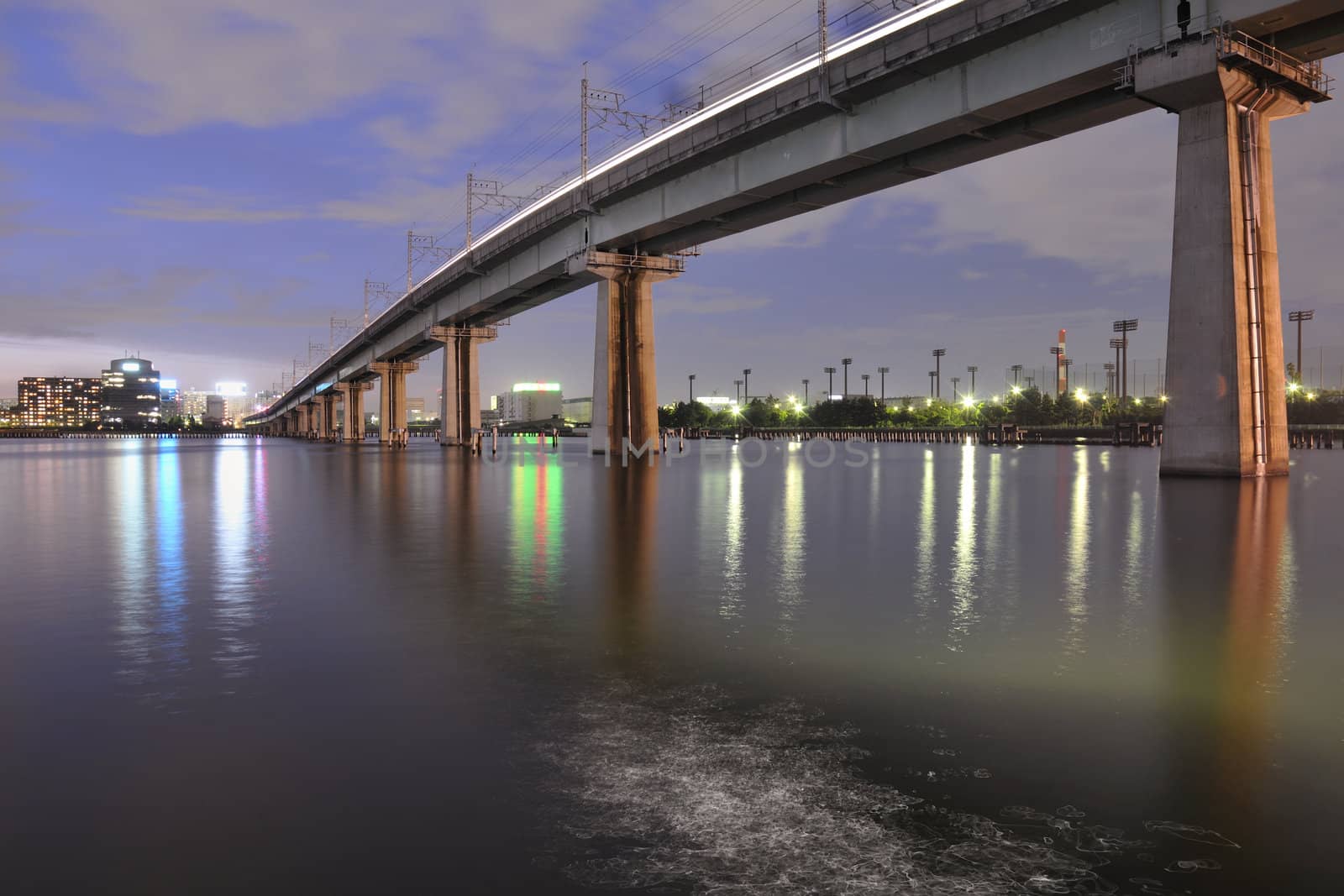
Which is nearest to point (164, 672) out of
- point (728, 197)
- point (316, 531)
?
point (316, 531)

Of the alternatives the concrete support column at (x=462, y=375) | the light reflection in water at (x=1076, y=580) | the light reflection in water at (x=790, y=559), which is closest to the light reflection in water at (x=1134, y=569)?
the light reflection in water at (x=1076, y=580)

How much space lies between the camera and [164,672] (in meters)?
6.86

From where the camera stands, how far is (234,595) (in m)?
10.2

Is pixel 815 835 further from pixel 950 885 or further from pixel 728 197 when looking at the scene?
pixel 728 197

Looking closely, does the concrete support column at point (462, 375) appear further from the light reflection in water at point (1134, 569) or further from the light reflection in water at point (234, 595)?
the light reflection in water at point (1134, 569)

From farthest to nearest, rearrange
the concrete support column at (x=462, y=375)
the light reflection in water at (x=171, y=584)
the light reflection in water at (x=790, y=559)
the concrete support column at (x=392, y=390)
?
the concrete support column at (x=392, y=390)
the concrete support column at (x=462, y=375)
the light reflection in water at (x=790, y=559)
the light reflection in water at (x=171, y=584)

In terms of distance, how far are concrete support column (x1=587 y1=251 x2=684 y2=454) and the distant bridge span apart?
12.3 feet

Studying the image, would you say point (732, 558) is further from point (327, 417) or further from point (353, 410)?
point (327, 417)

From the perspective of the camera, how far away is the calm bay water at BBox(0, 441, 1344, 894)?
151 inches

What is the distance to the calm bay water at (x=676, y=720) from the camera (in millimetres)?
3830

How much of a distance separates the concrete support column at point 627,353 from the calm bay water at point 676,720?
40.6 metres

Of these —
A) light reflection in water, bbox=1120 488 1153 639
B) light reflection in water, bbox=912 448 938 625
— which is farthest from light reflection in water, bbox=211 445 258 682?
light reflection in water, bbox=1120 488 1153 639

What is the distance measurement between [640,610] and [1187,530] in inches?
450

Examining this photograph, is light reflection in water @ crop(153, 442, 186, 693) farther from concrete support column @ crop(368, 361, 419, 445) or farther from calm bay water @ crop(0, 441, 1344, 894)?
concrete support column @ crop(368, 361, 419, 445)
